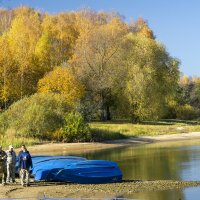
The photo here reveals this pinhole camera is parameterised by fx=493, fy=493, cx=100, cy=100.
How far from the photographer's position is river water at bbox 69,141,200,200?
19.3 m

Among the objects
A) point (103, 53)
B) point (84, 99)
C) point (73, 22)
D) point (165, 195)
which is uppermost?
point (73, 22)

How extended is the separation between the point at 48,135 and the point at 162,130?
15.0 metres

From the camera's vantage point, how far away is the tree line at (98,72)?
5786 cm

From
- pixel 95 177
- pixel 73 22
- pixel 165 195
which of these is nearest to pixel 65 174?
pixel 95 177

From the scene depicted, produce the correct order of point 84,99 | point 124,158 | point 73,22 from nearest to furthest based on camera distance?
point 124,158 < point 84,99 < point 73,22

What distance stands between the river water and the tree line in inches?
659

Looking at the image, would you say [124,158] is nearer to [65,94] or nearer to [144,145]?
[144,145]

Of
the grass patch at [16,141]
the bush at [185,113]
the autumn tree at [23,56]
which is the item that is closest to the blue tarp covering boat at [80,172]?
the grass patch at [16,141]

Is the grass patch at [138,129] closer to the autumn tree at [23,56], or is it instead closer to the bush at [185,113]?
the autumn tree at [23,56]

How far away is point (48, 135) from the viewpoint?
1829 inches

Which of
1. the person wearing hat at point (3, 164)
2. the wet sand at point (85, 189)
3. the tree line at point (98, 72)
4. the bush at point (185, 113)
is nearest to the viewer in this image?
the wet sand at point (85, 189)

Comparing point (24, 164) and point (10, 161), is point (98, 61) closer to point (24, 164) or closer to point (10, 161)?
point (10, 161)

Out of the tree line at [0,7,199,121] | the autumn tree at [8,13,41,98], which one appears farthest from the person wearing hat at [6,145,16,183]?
the autumn tree at [8,13,41,98]

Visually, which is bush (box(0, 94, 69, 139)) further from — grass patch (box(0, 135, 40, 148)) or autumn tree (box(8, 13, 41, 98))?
autumn tree (box(8, 13, 41, 98))
